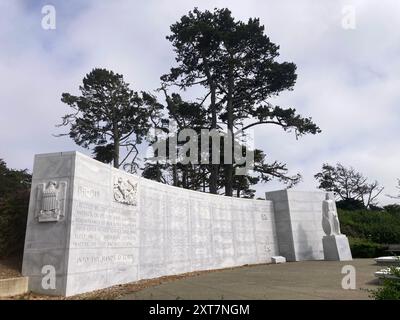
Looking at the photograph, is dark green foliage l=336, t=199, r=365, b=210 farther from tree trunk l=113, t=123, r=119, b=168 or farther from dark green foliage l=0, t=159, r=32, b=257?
dark green foliage l=0, t=159, r=32, b=257

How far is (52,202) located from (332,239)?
12631 mm

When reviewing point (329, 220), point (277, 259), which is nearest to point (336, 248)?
point (329, 220)

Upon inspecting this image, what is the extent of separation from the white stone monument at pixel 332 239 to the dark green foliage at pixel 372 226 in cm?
546

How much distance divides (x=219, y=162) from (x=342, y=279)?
14538 mm

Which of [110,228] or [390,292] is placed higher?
[110,228]

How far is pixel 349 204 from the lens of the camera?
3344cm

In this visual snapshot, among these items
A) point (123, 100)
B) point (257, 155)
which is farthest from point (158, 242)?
A: point (123, 100)

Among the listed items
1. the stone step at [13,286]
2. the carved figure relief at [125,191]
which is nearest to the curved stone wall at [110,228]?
the carved figure relief at [125,191]

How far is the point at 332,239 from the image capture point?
17.0 metres

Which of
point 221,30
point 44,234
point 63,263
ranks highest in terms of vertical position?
point 221,30

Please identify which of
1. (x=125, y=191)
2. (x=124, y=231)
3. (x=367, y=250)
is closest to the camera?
(x=124, y=231)

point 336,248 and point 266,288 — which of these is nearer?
point 266,288

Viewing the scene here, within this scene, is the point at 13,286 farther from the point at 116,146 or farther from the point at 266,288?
the point at 116,146
